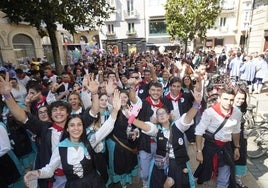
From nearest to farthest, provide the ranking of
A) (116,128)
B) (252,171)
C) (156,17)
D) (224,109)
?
1. (224,109)
2. (116,128)
3. (252,171)
4. (156,17)

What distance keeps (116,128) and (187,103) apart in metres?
1.67

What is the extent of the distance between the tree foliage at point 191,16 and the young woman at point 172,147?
11.9 metres

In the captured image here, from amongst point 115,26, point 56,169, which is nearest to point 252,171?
point 56,169

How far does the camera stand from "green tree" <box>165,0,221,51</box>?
1307 cm

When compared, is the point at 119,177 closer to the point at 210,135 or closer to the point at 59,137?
the point at 59,137

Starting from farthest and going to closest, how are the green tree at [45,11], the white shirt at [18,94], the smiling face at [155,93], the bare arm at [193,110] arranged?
the green tree at [45,11]
the white shirt at [18,94]
the smiling face at [155,93]
the bare arm at [193,110]

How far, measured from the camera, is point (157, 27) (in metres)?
32.1

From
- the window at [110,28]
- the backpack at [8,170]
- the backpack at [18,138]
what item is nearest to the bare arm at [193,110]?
the backpack at [8,170]

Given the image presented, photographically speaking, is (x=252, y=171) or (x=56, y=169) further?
(x=252, y=171)

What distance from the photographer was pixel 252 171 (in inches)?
163

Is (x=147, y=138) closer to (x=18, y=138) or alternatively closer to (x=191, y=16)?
(x=18, y=138)

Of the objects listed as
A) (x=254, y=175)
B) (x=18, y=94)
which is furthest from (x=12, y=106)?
(x=254, y=175)

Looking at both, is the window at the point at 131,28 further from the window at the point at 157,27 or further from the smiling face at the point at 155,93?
the smiling face at the point at 155,93

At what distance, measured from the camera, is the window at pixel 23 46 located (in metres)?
16.2
